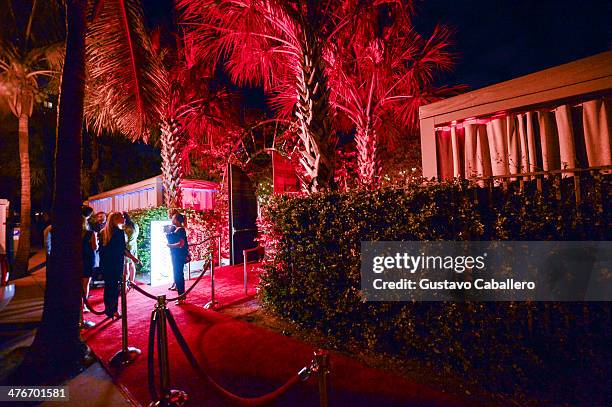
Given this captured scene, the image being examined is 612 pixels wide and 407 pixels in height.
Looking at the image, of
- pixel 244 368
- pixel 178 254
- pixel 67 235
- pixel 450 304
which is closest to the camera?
pixel 450 304

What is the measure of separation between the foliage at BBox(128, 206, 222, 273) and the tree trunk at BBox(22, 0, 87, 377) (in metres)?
5.43

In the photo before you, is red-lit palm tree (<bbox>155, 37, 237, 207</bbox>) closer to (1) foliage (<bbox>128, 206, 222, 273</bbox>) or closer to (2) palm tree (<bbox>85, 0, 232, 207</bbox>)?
(1) foliage (<bbox>128, 206, 222, 273</bbox>)

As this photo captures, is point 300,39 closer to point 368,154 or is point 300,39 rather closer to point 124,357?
point 368,154

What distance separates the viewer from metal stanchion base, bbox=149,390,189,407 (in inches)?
129

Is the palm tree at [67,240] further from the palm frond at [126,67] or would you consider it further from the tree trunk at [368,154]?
the tree trunk at [368,154]

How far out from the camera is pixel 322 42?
642cm

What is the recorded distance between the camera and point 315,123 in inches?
242

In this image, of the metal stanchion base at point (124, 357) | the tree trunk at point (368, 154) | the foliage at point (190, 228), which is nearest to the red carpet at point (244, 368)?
the metal stanchion base at point (124, 357)

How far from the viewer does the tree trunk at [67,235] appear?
437 centimetres

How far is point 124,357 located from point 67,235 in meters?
1.92

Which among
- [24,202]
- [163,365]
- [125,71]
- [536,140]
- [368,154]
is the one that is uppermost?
[125,71]

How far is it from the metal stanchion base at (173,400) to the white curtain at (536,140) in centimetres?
434

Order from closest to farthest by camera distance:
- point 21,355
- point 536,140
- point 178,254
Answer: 1. point 21,355
2. point 536,140
3. point 178,254

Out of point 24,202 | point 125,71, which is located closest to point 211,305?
point 125,71
